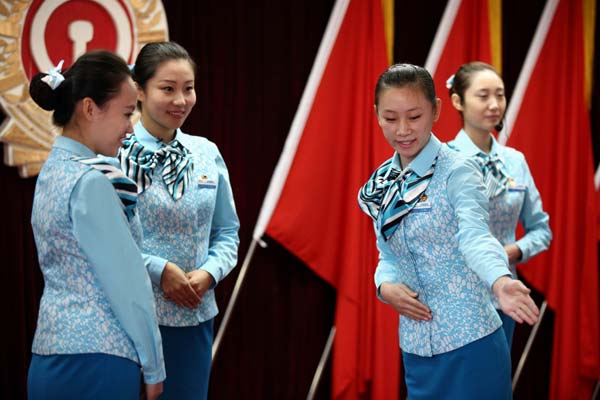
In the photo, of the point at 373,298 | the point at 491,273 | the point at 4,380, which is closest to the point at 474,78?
the point at 373,298

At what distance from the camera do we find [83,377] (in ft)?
5.60

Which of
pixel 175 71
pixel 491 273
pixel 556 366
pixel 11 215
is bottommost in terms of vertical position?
pixel 556 366

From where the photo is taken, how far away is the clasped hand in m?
2.21

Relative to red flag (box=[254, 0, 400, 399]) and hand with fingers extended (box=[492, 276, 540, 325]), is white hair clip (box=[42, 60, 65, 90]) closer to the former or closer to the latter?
hand with fingers extended (box=[492, 276, 540, 325])

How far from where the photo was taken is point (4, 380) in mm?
3197

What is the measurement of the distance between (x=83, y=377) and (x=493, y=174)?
1833 mm

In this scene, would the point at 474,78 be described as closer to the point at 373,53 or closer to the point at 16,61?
the point at 373,53

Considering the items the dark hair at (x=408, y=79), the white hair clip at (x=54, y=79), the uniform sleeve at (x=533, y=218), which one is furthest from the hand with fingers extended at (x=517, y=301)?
the uniform sleeve at (x=533, y=218)

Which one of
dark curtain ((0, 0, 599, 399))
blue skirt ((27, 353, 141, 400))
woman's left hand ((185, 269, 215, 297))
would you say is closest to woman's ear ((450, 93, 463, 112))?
dark curtain ((0, 0, 599, 399))

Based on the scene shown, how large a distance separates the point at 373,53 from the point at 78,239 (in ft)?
7.62

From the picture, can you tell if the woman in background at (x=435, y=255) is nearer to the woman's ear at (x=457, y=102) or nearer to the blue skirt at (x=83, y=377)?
the blue skirt at (x=83, y=377)

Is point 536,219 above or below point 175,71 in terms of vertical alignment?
below

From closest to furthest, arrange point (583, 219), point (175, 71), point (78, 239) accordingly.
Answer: point (78, 239) → point (175, 71) → point (583, 219)

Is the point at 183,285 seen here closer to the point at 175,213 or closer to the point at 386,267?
the point at 175,213
